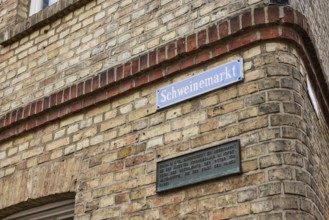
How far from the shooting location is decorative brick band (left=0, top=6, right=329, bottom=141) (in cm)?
375

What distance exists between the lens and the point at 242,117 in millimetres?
3639

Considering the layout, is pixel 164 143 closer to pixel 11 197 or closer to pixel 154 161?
pixel 154 161

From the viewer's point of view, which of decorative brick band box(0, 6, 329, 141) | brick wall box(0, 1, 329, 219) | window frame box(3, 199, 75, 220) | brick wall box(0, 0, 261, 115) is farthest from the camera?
window frame box(3, 199, 75, 220)

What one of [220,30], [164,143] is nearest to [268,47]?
[220,30]

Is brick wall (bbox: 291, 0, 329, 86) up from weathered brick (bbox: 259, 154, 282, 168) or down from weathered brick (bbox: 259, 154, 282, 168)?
up

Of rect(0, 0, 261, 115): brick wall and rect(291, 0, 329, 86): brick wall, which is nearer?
rect(0, 0, 261, 115): brick wall

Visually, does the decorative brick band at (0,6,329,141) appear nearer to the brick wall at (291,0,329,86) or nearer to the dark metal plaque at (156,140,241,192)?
the brick wall at (291,0,329,86)

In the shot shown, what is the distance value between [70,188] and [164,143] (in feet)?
3.19

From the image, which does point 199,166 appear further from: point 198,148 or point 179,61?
point 179,61

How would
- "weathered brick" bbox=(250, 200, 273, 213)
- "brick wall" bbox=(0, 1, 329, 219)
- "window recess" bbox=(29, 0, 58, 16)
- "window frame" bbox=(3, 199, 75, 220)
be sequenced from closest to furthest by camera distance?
"weathered brick" bbox=(250, 200, 273, 213)
"brick wall" bbox=(0, 1, 329, 219)
"window frame" bbox=(3, 199, 75, 220)
"window recess" bbox=(29, 0, 58, 16)

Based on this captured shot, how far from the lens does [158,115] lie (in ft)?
13.6

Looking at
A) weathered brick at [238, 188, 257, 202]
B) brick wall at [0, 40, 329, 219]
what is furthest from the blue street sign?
weathered brick at [238, 188, 257, 202]

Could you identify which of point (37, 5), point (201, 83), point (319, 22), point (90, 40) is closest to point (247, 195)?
point (201, 83)

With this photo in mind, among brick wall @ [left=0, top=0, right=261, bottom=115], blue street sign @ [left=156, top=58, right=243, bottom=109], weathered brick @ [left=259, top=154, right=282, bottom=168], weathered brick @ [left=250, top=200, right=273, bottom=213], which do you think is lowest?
weathered brick @ [left=250, top=200, right=273, bottom=213]
